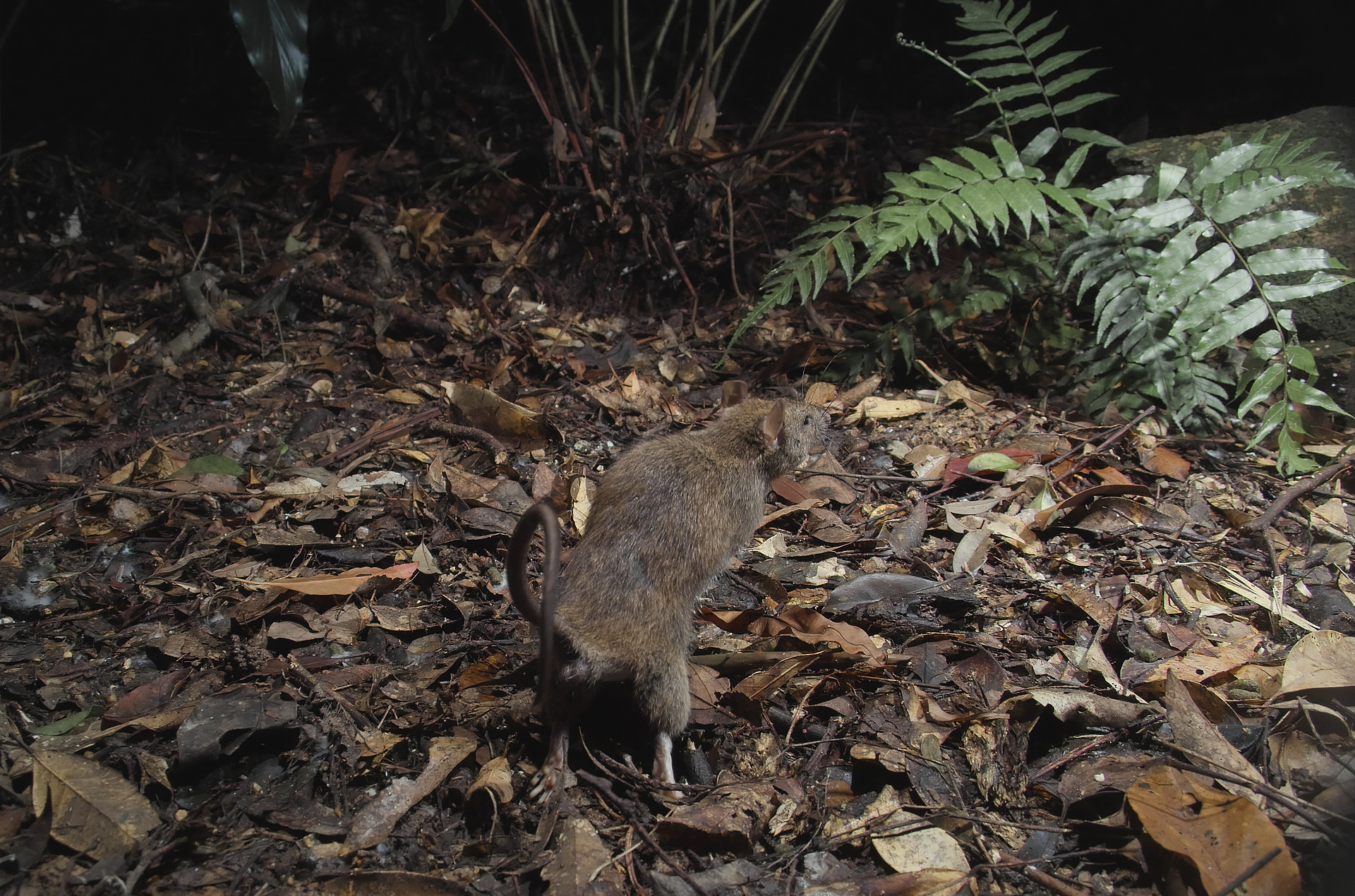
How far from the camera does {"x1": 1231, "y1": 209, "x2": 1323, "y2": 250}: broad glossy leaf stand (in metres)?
3.72

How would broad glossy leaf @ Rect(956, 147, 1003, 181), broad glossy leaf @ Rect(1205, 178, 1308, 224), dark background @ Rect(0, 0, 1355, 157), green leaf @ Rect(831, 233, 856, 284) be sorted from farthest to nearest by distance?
1. dark background @ Rect(0, 0, 1355, 157)
2. broad glossy leaf @ Rect(956, 147, 1003, 181)
3. green leaf @ Rect(831, 233, 856, 284)
4. broad glossy leaf @ Rect(1205, 178, 1308, 224)

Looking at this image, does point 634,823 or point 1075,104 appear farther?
point 1075,104

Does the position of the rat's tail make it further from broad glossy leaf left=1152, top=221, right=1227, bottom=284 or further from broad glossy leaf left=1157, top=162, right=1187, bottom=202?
broad glossy leaf left=1157, top=162, right=1187, bottom=202

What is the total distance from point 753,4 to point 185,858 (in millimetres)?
5369

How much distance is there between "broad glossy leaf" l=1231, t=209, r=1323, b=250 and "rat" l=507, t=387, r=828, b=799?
7.76 ft

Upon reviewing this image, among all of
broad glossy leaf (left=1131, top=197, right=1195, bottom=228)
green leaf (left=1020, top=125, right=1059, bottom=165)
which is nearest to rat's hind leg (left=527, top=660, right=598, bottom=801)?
broad glossy leaf (left=1131, top=197, right=1195, bottom=228)

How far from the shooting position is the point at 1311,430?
413 centimetres

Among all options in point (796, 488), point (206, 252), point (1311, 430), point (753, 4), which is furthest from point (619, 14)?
point (1311, 430)

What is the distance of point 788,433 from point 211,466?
8.40 feet

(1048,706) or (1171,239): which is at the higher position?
(1171,239)

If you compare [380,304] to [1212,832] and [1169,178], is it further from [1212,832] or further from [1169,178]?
[1212,832]

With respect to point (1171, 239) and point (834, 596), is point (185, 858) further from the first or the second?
point (1171, 239)

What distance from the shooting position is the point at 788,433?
340 cm

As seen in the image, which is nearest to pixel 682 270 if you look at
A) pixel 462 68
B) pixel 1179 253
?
pixel 462 68
